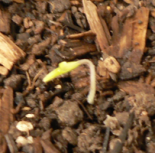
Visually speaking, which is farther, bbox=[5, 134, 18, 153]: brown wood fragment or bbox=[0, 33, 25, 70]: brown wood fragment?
bbox=[0, 33, 25, 70]: brown wood fragment

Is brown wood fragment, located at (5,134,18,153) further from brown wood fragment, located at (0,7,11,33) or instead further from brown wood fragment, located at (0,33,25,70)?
brown wood fragment, located at (0,7,11,33)

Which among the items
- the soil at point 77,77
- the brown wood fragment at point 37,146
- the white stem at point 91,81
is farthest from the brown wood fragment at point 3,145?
the white stem at point 91,81

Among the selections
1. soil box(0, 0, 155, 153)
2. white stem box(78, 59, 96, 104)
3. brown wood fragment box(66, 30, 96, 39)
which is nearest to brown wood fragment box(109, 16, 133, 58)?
soil box(0, 0, 155, 153)

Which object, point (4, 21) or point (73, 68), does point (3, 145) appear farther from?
point (4, 21)

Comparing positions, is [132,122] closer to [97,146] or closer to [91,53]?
[97,146]

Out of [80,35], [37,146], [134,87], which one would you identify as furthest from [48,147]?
[80,35]

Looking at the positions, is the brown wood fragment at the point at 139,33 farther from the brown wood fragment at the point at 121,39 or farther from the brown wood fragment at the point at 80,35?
the brown wood fragment at the point at 80,35
